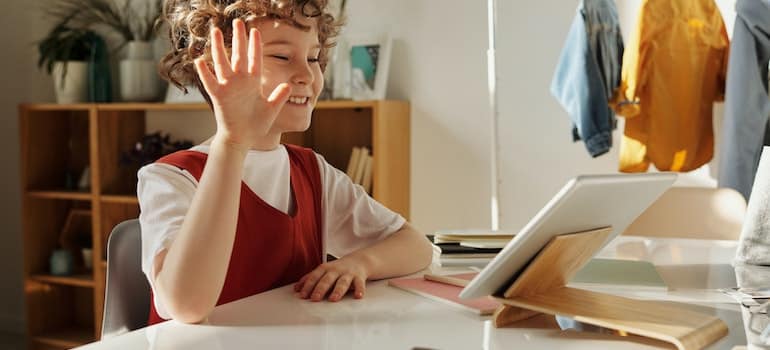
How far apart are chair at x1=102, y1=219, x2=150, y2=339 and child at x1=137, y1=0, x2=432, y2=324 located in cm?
8

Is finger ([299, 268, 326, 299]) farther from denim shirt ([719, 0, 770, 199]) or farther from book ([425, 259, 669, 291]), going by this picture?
denim shirt ([719, 0, 770, 199])

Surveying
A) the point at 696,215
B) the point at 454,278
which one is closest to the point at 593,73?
the point at 696,215

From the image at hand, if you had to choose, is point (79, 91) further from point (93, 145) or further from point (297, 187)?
point (297, 187)

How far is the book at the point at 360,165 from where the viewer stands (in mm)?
3400

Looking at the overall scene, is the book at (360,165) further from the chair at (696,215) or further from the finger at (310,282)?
the finger at (310,282)

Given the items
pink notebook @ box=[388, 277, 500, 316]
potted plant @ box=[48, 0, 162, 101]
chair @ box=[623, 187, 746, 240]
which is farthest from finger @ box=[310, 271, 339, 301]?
potted plant @ box=[48, 0, 162, 101]

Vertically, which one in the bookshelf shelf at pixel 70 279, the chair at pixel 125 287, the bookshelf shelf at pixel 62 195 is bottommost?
the bookshelf shelf at pixel 70 279

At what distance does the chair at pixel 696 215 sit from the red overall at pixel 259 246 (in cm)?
138

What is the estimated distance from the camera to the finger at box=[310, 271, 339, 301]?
3.77 feet

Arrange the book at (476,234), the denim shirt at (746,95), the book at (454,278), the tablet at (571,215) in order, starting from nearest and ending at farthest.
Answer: the tablet at (571,215), the book at (454,278), the book at (476,234), the denim shirt at (746,95)

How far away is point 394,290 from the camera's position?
1240 mm

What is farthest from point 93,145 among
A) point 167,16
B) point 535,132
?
point 167,16

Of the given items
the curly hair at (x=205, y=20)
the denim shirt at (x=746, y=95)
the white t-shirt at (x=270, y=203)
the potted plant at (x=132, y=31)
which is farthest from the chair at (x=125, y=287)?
the potted plant at (x=132, y=31)

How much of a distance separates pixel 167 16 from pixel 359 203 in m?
0.46
